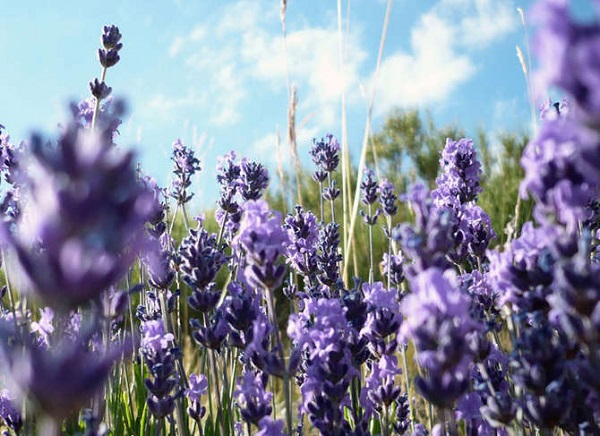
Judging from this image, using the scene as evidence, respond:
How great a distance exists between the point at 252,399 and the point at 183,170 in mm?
2071

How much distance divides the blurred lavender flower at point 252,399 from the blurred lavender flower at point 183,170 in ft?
6.38

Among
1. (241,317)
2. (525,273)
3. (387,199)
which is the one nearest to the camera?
(525,273)

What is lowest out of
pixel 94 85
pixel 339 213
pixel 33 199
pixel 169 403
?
pixel 169 403

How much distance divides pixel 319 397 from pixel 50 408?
2.89ft

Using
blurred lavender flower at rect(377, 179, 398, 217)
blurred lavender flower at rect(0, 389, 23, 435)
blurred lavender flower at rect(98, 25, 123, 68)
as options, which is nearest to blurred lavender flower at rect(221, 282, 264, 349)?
blurred lavender flower at rect(0, 389, 23, 435)

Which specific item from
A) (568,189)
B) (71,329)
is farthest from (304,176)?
(568,189)

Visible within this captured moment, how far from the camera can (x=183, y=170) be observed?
3543mm

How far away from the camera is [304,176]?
15414mm

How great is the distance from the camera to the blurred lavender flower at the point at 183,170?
11.6 feet

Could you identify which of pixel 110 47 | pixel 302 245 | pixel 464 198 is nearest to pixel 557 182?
pixel 464 198

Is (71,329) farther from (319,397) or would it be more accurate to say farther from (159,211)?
(159,211)

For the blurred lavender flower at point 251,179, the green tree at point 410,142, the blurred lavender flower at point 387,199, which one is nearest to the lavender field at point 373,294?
the blurred lavender flower at point 251,179

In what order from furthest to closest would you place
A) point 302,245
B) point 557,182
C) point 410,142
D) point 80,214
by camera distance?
point 410,142, point 302,245, point 557,182, point 80,214

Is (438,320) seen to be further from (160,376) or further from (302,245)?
(302,245)
